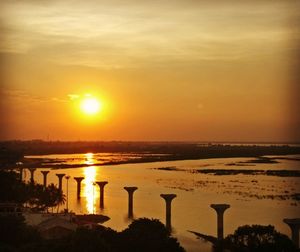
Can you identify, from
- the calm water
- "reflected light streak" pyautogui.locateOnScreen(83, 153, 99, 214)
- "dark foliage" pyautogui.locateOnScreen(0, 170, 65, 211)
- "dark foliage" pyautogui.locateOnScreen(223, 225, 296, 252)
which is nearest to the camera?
"dark foliage" pyautogui.locateOnScreen(223, 225, 296, 252)

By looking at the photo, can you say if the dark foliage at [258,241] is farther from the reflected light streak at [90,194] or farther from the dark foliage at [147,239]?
the reflected light streak at [90,194]

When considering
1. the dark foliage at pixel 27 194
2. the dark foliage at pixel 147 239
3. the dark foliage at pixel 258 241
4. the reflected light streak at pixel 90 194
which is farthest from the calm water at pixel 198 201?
the dark foliage at pixel 258 241

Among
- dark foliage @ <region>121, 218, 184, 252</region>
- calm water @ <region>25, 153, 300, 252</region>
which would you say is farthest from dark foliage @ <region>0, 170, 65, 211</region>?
dark foliage @ <region>121, 218, 184, 252</region>

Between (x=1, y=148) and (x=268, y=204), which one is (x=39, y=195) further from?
(x=1, y=148)

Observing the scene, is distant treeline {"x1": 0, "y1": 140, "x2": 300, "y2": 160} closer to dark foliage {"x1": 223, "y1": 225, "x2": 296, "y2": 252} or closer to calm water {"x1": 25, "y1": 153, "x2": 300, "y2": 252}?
calm water {"x1": 25, "y1": 153, "x2": 300, "y2": 252}

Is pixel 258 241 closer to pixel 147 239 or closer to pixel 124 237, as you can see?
pixel 147 239

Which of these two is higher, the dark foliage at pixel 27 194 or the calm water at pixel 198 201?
the dark foliage at pixel 27 194

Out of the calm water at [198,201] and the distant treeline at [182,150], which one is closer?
the calm water at [198,201]

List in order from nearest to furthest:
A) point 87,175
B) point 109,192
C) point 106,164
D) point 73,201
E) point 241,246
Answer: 1. point 241,246
2. point 73,201
3. point 109,192
4. point 87,175
5. point 106,164

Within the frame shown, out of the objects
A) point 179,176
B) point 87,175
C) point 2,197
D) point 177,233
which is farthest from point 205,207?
point 87,175

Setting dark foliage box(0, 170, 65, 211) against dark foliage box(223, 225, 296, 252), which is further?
dark foliage box(0, 170, 65, 211)

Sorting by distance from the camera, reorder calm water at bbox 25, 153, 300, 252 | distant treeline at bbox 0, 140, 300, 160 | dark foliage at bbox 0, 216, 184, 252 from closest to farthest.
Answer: dark foliage at bbox 0, 216, 184, 252 < calm water at bbox 25, 153, 300, 252 < distant treeline at bbox 0, 140, 300, 160
